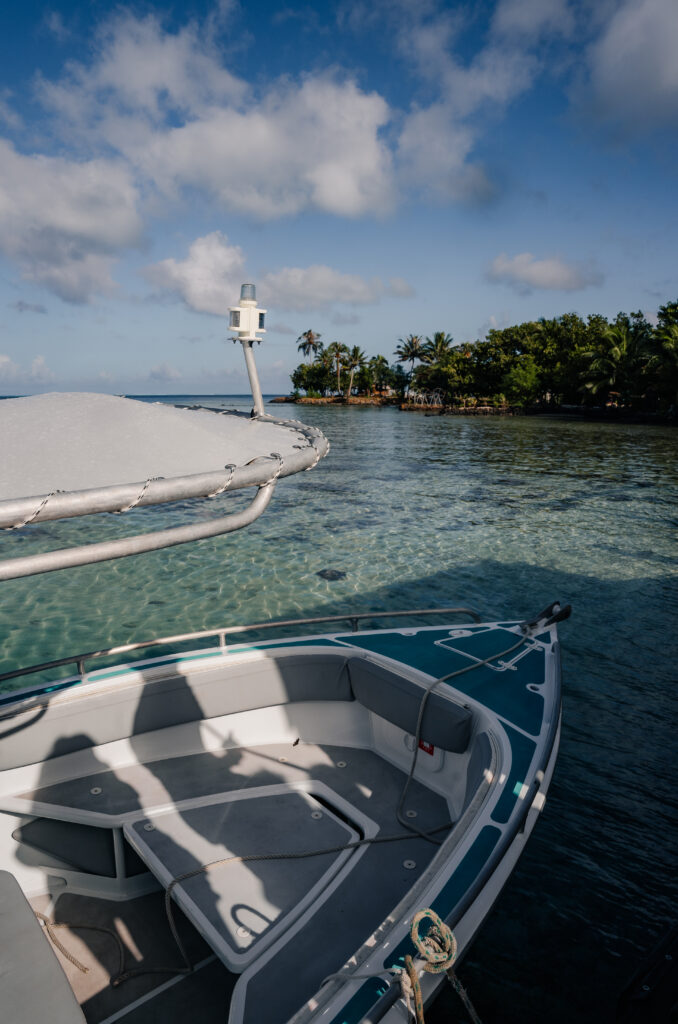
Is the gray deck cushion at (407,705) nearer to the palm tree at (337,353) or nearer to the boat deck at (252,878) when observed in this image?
the boat deck at (252,878)

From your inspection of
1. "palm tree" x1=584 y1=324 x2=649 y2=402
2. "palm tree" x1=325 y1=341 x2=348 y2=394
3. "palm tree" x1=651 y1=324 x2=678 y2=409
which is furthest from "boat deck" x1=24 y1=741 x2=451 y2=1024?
"palm tree" x1=325 y1=341 x2=348 y2=394

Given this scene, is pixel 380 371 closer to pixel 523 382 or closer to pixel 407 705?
pixel 523 382

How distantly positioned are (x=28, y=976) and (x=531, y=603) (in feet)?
32.0

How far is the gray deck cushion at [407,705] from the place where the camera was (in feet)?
13.8

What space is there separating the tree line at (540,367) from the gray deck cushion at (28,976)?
55.4m

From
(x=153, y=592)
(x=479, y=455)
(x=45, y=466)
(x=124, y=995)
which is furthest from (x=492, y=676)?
(x=479, y=455)

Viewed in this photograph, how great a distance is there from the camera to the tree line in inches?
2104

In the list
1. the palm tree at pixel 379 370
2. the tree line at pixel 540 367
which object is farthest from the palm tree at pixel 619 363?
the palm tree at pixel 379 370

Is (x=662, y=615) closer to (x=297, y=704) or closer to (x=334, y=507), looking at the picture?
(x=297, y=704)

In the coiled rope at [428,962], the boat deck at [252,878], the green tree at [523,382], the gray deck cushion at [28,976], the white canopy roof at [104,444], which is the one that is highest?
the green tree at [523,382]

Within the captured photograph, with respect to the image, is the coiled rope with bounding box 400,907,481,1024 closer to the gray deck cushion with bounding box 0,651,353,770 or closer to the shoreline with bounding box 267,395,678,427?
the gray deck cushion with bounding box 0,651,353,770

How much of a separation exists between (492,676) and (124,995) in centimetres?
338

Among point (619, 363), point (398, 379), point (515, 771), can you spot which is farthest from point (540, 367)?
point (515, 771)

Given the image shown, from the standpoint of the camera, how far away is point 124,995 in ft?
10.4
